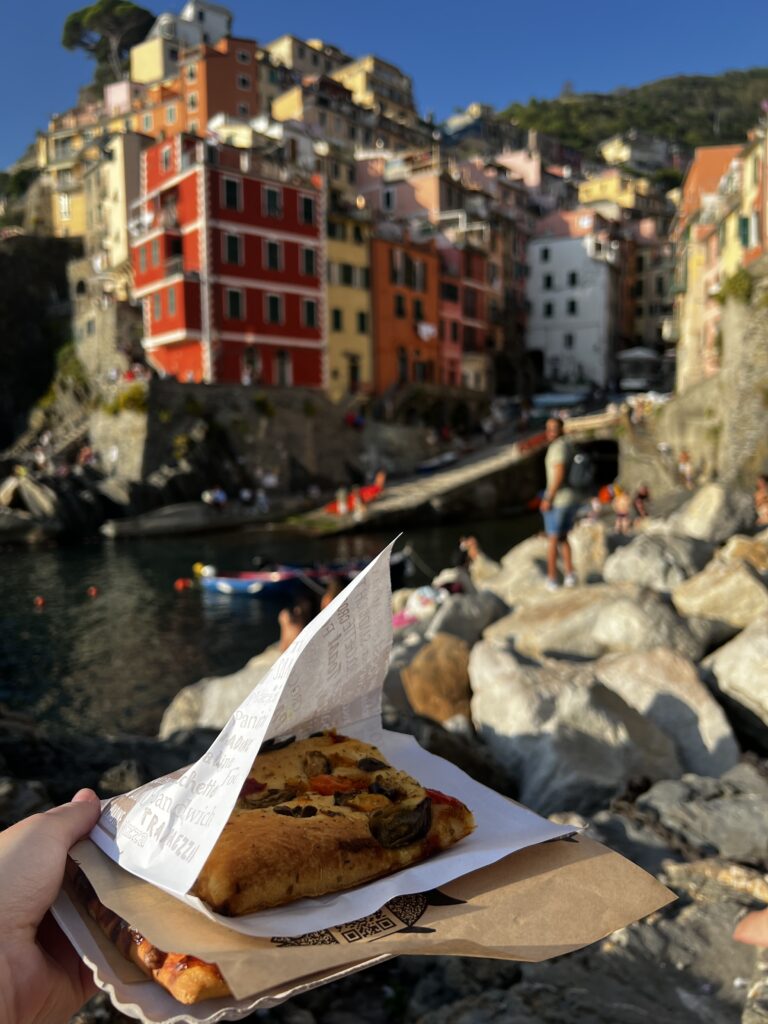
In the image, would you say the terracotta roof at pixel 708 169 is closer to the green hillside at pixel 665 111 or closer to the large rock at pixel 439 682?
the large rock at pixel 439 682

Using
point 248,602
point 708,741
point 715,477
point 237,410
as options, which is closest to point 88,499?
point 237,410

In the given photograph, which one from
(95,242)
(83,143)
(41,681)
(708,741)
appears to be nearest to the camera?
(708,741)

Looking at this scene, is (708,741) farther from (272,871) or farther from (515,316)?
(515,316)

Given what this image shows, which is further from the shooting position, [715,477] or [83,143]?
[83,143]

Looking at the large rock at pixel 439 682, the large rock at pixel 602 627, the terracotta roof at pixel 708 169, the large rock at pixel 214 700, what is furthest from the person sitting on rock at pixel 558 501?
the terracotta roof at pixel 708 169

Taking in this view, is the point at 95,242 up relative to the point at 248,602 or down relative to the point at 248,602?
up

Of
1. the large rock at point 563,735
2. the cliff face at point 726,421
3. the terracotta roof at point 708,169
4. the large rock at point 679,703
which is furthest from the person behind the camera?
the terracotta roof at point 708,169
